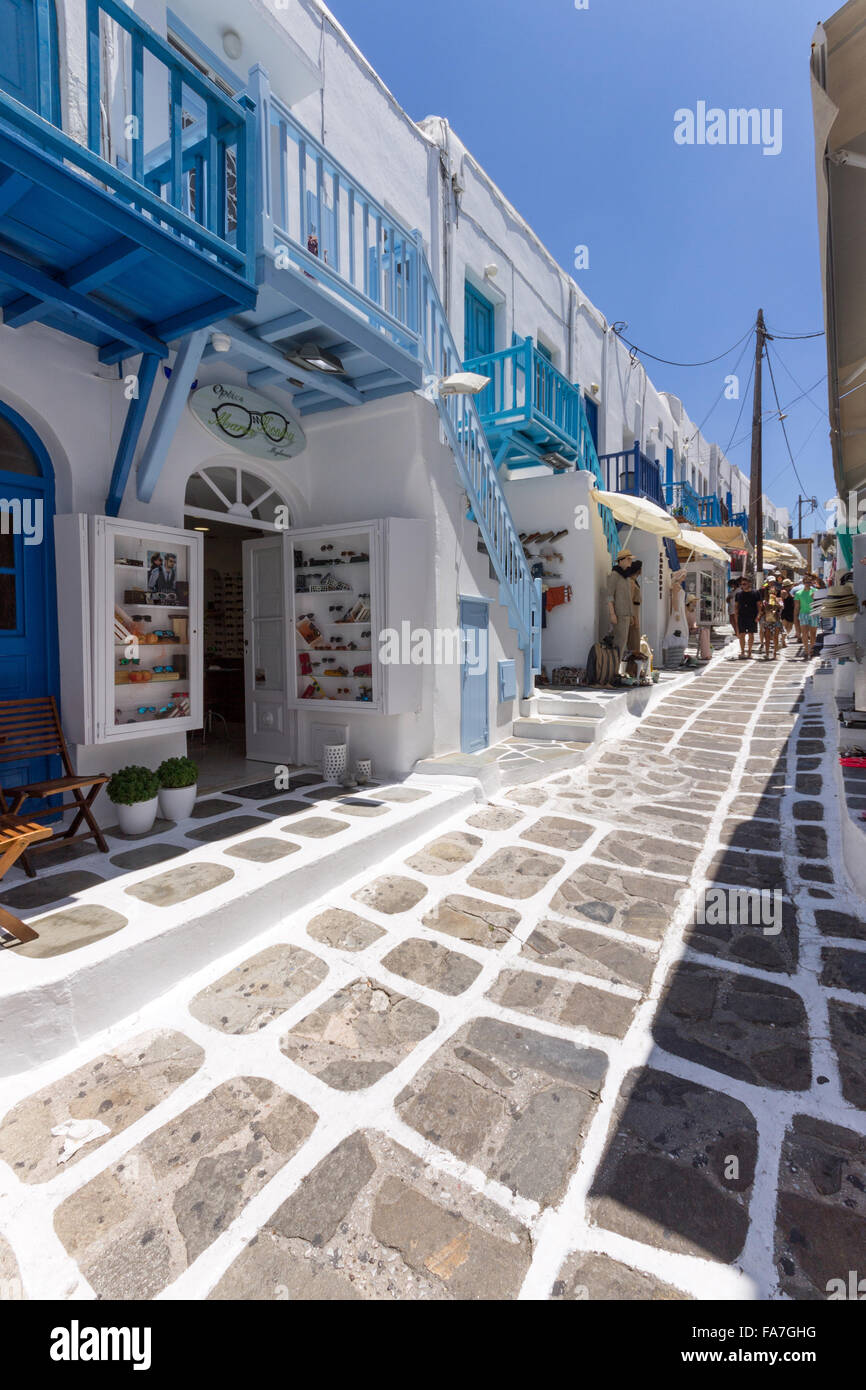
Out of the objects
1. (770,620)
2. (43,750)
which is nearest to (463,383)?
(43,750)

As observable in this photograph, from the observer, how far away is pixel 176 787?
5.01m

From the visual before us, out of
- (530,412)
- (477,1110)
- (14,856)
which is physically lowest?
(477,1110)

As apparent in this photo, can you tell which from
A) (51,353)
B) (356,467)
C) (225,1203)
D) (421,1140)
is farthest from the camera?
(356,467)

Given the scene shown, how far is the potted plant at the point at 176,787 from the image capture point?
5004mm

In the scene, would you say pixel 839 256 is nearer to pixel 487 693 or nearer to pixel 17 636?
pixel 487 693

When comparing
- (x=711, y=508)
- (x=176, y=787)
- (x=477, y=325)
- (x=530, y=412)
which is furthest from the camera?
(x=711, y=508)

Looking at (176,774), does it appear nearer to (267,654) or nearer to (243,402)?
(267,654)

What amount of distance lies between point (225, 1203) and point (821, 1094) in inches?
89.9

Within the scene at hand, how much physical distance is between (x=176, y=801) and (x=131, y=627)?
4.71 feet

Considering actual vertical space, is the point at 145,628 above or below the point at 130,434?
below

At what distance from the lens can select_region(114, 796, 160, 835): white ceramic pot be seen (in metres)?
4.63

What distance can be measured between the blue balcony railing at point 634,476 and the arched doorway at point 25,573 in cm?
1111

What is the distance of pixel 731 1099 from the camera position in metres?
2.52
